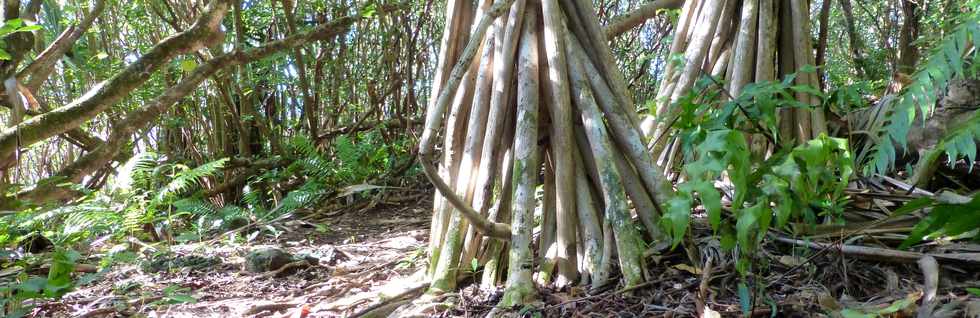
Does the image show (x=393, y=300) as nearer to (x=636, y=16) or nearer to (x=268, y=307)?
(x=268, y=307)

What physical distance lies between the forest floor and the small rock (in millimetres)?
50

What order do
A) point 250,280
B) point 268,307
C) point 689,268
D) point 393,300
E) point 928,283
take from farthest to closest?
point 250,280, point 268,307, point 393,300, point 689,268, point 928,283

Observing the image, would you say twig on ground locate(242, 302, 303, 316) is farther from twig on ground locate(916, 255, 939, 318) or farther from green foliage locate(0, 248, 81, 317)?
twig on ground locate(916, 255, 939, 318)

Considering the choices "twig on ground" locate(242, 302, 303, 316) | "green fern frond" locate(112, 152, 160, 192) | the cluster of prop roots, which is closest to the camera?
the cluster of prop roots

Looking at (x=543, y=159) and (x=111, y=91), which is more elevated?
(x=111, y=91)

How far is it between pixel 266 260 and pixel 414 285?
1182 mm

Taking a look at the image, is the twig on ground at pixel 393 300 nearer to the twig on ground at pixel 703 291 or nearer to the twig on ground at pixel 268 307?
the twig on ground at pixel 268 307

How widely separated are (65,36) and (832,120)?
3862 millimetres

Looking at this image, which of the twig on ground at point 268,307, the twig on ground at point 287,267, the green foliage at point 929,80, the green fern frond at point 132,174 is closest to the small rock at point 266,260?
the twig on ground at point 287,267

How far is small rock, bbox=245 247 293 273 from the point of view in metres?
3.30

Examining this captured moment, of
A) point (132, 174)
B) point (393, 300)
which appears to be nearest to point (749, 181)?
point (393, 300)


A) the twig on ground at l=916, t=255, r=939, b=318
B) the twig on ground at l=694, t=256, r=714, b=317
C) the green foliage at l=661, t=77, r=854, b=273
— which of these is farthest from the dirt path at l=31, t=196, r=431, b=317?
the twig on ground at l=916, t=255, r=939, b=318

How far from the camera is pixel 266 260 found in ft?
10.9

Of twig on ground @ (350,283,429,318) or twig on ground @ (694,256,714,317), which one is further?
twig on ground @ (350,283,429,318)
